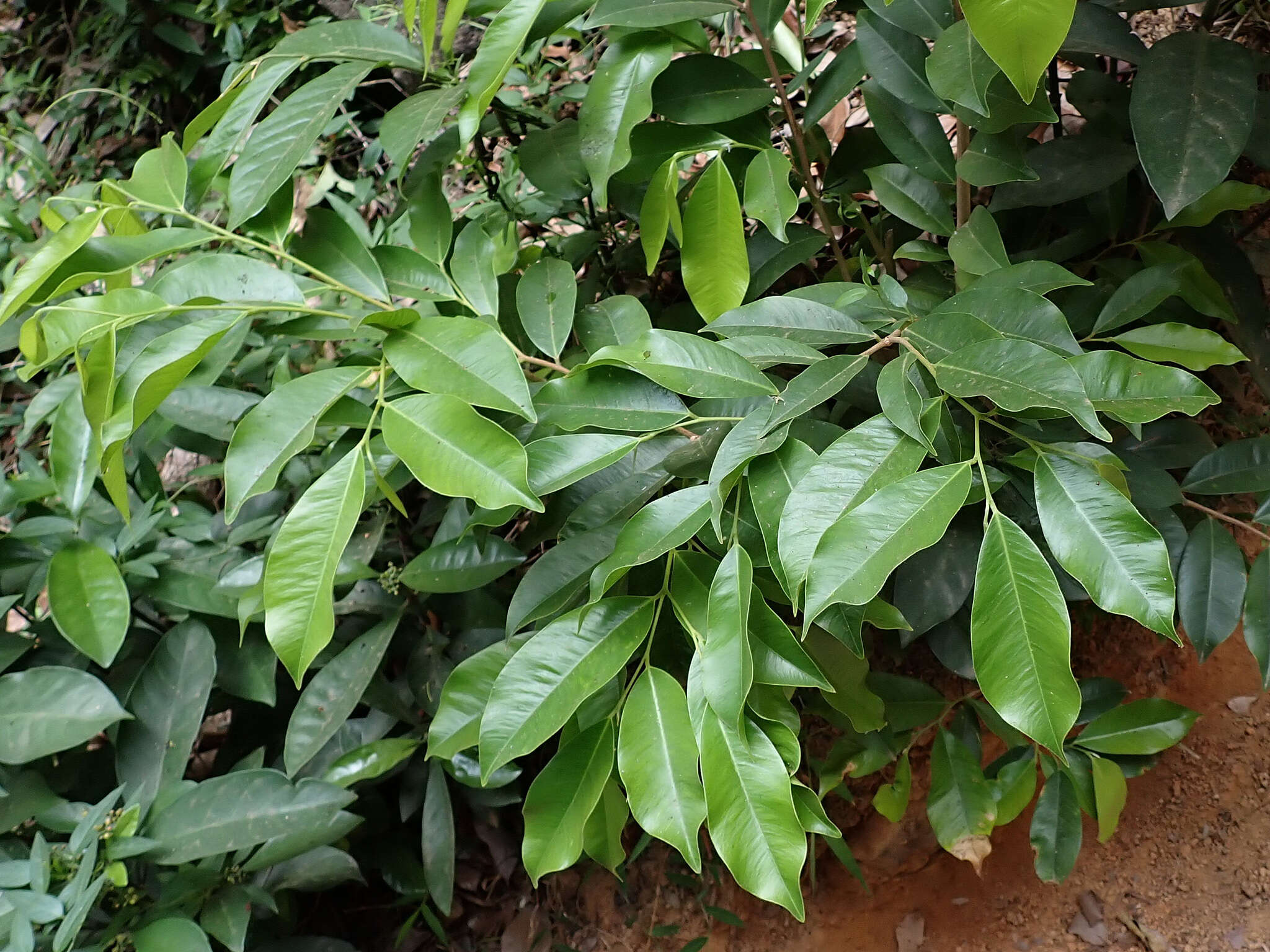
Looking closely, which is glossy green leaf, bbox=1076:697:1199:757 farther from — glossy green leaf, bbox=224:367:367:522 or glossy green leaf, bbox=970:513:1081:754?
glossy green leaf, bbox=224:367:367:522

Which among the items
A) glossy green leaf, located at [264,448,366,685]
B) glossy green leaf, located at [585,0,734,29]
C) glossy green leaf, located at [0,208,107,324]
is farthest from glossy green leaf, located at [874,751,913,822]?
glossy green leaf, located at [0,208,107,324]

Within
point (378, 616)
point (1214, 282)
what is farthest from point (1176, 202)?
point (378, 616)

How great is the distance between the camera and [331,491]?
56cm

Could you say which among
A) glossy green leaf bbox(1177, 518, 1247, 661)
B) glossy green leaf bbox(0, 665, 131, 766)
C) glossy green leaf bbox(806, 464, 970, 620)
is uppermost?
glossy green leaf bbox(806, 464, 970, 620)

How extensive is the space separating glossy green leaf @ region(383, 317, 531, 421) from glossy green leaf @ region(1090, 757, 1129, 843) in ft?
2.36

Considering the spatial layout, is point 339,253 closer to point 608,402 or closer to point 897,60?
point 608,402

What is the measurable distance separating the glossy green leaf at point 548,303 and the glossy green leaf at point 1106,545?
1.41ft

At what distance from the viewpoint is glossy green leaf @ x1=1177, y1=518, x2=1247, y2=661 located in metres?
0.75

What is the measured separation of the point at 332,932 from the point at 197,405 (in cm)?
84

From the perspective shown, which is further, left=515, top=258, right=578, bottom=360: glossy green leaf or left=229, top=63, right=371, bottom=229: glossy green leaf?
left=515, top=258, right=578, bottom=360: glossy green leaf

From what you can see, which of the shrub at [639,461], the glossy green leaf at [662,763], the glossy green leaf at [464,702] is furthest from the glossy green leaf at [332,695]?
the glossy green leaf at [662,763]

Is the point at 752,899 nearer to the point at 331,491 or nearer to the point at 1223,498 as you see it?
the point at 1223,498

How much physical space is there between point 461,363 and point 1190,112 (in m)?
0.57

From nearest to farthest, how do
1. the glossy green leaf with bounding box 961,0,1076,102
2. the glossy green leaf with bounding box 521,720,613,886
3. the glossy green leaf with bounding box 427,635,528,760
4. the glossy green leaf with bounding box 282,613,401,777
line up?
the glossy green leaf with bounding box 961,0,1076,102 → the glossy green leaf with bounding box 521,720,613,886 → the glossy green leaf with bounding box 427,635,528,760 → the glossy green leaf with bounding box 282,613,401,777
